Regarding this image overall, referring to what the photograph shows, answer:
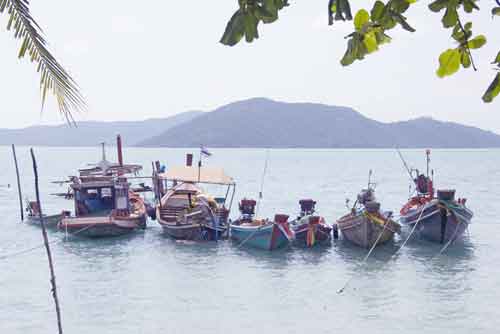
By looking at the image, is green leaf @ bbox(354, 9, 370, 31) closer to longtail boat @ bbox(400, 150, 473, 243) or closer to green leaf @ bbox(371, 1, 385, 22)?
green leaf @ bbox(371, 1, 385, 22)

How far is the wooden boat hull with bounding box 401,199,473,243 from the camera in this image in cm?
2670

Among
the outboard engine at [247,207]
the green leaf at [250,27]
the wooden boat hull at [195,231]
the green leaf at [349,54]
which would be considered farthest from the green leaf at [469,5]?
the outboard engine at [247,207]

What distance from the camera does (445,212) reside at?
2664cm

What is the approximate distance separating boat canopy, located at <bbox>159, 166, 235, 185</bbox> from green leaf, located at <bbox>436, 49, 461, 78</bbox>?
26098mm

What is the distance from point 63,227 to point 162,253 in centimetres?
598

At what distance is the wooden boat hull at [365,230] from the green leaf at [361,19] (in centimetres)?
2327

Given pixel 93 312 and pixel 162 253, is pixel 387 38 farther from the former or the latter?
pixel 162 253

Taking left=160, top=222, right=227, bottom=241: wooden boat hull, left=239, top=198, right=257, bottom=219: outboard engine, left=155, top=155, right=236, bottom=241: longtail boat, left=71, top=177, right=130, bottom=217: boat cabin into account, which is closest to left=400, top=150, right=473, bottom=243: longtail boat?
left=239, top=198, right=257, bottom=219: outboard engine

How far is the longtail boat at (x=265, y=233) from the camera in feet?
82.6

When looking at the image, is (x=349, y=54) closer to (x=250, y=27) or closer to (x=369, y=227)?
(x=250, y=27)

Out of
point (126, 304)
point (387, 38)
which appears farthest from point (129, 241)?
point (387, 38)

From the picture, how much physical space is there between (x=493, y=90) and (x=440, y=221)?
25.6 metres

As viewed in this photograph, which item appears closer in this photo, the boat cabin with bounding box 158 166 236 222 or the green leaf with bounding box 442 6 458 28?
the green leaf with bounding box 442 6 458 28

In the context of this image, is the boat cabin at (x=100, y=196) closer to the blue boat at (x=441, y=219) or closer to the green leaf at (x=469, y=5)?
the blue boat at (x=441, y=219)
